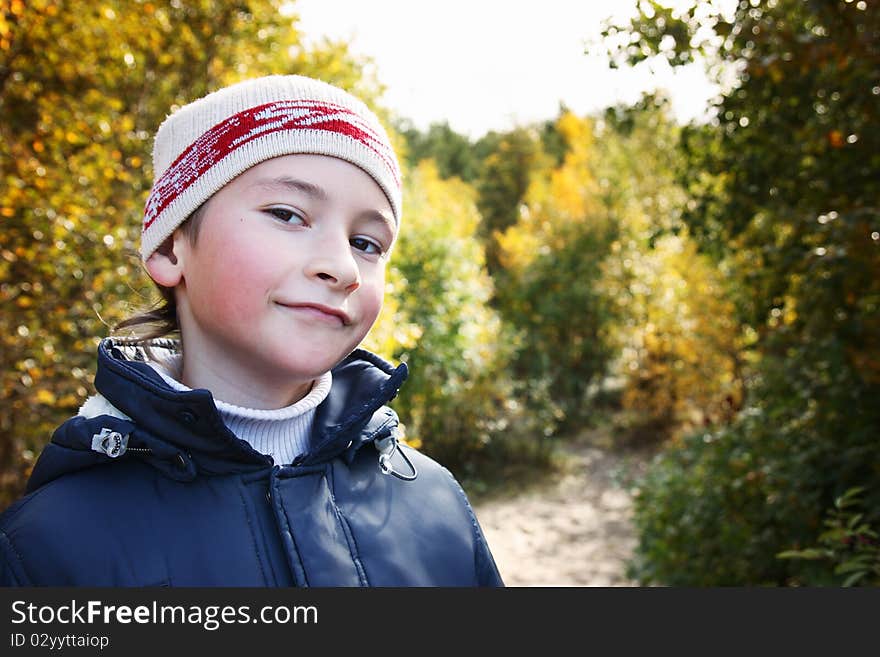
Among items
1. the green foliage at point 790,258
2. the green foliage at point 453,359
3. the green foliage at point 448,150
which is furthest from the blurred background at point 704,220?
the green foliage at point 448,150

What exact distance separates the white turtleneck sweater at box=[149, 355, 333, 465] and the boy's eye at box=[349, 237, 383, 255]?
0.26 m

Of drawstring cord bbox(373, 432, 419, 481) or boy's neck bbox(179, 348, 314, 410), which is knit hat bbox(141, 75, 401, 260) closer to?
boy's neck bbox(179, 348, 314, 410)

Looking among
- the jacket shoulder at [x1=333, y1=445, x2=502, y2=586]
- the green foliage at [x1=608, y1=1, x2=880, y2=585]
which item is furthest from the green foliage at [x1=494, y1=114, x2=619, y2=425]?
the jacket shoulder at [x1=333, y1=445, x2=502, y2=586]

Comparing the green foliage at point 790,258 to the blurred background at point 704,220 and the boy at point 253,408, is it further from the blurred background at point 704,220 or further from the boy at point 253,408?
the boy at point 253,408

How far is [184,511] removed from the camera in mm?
1065

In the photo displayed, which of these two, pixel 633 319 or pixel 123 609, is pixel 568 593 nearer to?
pixel 123 609

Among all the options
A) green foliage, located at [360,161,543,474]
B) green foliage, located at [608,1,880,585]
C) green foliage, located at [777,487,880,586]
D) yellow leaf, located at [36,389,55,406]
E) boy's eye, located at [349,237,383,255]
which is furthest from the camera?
green foliage, located at [360,161,543,474]

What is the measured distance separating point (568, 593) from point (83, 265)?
344cm

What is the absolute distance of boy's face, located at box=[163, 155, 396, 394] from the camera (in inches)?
43.5

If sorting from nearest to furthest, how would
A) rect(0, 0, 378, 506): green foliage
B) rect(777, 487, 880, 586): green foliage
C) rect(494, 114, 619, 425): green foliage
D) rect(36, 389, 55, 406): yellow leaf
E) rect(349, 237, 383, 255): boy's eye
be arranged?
1. rect(349, 237, 383, 255): boy's eye
2. rect(777, 487, 880, 586): green foliage
3. rect(36, 389, 55, 406): yellow leaf
4. rect(0, 0, 378, 506): green foliage
5. rect(494, 114, 619, 425): green foliage

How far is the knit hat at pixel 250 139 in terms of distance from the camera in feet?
3.84

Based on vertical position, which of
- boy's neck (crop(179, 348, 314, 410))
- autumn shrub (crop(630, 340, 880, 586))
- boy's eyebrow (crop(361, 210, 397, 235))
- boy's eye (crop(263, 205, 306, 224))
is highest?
autumn shrub (crop(630, 340, 880, 586))

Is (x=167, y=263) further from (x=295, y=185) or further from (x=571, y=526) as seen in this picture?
(x=571, y=526)

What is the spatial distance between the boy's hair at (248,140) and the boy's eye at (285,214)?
9 cm
